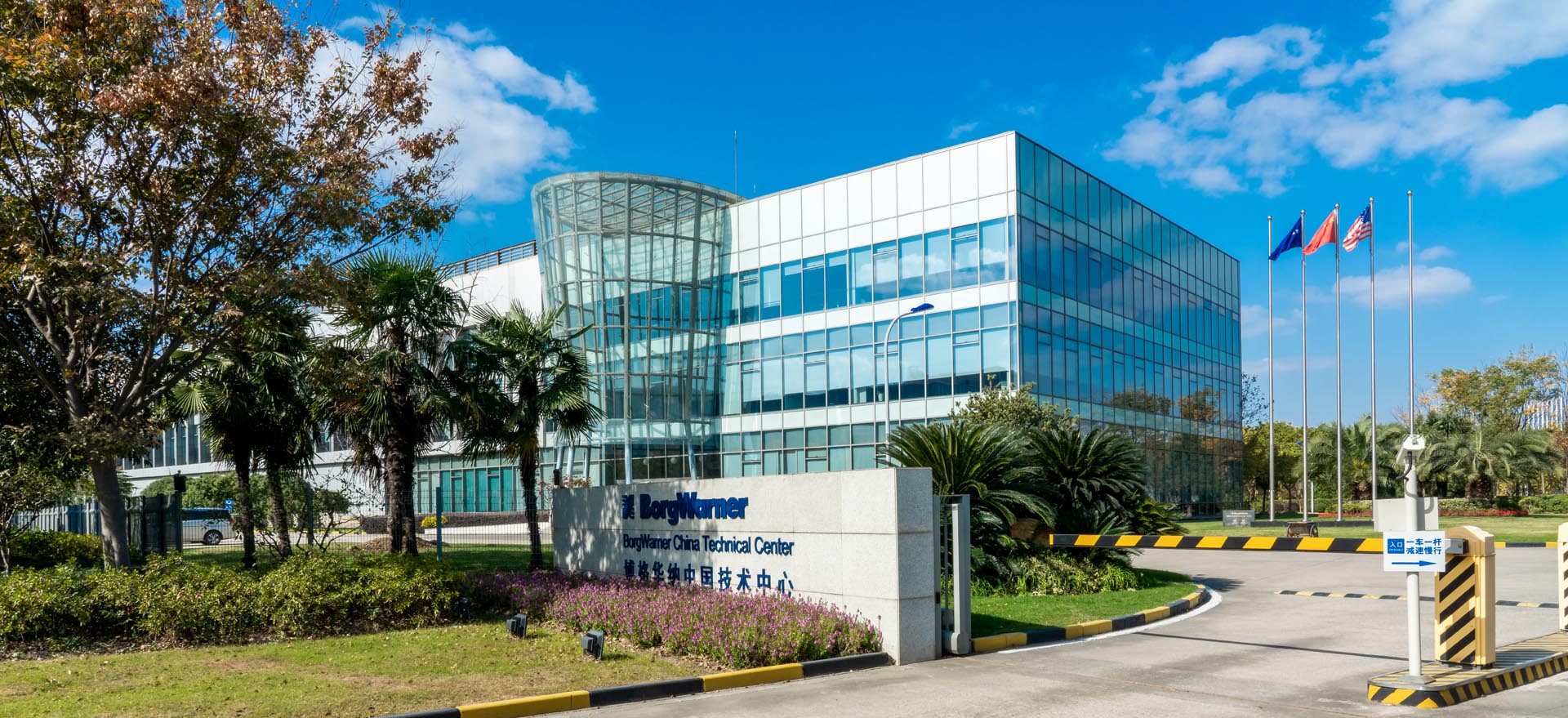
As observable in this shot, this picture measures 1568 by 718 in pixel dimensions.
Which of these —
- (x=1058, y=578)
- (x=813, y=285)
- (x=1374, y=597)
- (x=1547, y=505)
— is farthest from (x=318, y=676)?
(x=1547, y=505)

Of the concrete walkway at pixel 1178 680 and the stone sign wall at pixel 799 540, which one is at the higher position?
the stone sign wall at pixel 799 540

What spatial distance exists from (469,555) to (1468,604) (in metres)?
24.5

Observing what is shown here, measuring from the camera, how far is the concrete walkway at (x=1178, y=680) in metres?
9.05

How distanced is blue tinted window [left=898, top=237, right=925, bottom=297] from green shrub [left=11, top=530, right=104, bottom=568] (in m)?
26.0

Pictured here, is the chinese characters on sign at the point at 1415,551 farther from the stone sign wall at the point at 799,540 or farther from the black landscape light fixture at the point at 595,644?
the black landscape light fixture at the point at 595,644

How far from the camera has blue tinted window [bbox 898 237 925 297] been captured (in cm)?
3878

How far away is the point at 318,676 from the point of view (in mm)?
10609

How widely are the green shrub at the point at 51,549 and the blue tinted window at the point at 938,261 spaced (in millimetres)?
26369

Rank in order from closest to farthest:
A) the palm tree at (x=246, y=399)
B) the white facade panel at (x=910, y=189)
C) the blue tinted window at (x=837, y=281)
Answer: the palm tree at (x=246, y=399) → the white facade panel at (x=910, y=189) → the blue tinted window at (x=837, y=281)

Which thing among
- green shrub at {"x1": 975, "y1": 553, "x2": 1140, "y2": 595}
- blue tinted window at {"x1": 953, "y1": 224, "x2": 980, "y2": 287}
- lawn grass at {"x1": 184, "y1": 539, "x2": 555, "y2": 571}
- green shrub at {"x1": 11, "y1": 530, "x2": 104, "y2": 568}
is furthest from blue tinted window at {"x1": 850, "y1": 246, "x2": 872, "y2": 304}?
green shrub at {"x1": 11, "y1": 530, "x2": 104, "y2": 568}

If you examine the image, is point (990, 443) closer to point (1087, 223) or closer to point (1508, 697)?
point (1508, 697)

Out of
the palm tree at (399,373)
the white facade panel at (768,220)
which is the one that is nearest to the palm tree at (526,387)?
the palm tree at (399,373)

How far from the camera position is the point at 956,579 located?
488 inches

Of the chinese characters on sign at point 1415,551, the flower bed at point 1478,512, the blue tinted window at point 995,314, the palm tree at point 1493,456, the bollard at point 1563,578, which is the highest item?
the blue tinted window at point 995,314
